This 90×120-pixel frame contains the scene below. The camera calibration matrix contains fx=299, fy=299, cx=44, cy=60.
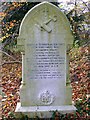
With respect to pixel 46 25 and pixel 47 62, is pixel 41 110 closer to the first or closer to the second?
pixel 47 62

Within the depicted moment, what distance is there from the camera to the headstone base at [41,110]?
4961 millimetres

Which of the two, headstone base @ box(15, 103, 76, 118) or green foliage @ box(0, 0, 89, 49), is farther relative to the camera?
green foliage @ box(0, 0, 89, 49)

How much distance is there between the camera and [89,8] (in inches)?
322

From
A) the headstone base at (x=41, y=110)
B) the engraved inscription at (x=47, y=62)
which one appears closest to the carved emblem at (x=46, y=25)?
the engraved inscription at (x=47, y=62)

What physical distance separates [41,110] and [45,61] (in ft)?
2.70

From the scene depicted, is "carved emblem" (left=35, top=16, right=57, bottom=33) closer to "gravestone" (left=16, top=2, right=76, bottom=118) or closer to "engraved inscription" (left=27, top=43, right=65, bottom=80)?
"gravestone" (left=16, top=2, right=76, bottom=118)

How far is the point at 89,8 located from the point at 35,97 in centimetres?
395

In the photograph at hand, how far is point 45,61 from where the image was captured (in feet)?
16.6

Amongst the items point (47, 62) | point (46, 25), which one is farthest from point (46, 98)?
point (46, 25)

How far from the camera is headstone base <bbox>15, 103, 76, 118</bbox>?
496cm

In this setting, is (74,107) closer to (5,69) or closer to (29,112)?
(29,112)

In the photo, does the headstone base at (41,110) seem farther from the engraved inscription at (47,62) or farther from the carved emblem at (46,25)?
the carved emblem at (46,25)

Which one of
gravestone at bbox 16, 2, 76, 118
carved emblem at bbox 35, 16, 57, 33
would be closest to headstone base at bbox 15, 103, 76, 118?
gravestone at bbox 16, 2, 76, 118

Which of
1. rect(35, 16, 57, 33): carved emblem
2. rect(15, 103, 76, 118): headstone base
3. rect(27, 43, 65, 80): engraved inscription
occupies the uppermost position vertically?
rect(35, 16, 57, 33): carved emblem
